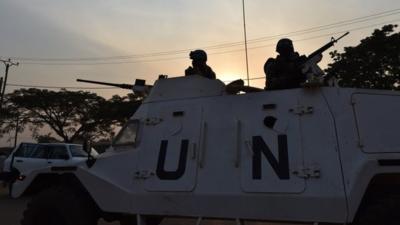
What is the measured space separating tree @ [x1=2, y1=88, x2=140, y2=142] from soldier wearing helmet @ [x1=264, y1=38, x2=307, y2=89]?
38167 mm

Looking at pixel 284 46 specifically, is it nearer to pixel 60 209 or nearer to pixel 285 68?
pixel 285 68

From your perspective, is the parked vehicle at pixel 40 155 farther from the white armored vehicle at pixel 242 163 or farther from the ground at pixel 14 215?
the white armored vehicle at pixel 242 163

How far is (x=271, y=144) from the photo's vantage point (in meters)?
5.82

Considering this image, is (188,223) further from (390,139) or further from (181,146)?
(390,139)

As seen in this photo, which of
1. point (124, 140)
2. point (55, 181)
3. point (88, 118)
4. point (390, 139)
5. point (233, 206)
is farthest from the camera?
point (88, 118)

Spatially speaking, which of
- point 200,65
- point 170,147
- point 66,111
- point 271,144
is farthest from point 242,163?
point 66,111

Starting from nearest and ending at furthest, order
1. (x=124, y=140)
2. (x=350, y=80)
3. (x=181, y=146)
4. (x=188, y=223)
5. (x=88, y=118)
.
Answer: (x=181, y=146) → (x=124, y=140) → (x=188, y=223) → (x=350, y=80) → (x=88, y=118)

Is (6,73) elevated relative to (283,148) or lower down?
elevated

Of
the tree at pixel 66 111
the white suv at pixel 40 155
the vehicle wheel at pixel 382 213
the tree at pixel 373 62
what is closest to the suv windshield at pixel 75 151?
the white suv at pixel 40 155

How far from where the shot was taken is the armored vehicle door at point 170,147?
247 inches

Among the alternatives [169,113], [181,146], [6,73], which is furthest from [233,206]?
[6,73]

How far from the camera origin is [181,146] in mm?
6418

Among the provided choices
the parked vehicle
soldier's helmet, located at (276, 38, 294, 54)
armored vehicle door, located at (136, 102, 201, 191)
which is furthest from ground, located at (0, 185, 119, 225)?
soldier's helmet, located at (276, 38, 294, 54)

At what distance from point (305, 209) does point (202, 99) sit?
1.87 m
